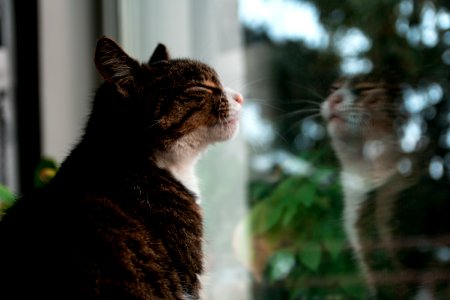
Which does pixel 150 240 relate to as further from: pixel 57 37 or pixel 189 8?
pixel 57 37

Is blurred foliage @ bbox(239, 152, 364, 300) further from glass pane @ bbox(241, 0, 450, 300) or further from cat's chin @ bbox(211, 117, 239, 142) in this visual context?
cat's chin @ bbox(211, 117, 239, 142)

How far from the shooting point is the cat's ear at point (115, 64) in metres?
0.87

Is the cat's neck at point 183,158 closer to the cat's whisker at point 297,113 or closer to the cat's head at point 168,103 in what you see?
the cat's head at point 168,103

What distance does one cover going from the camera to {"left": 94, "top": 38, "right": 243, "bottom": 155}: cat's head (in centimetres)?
91

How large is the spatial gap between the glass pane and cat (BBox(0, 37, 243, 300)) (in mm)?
203

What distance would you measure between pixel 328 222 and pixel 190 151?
1.10ft

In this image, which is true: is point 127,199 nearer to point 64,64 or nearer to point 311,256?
point 311,256

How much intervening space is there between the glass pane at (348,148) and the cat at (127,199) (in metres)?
0.20

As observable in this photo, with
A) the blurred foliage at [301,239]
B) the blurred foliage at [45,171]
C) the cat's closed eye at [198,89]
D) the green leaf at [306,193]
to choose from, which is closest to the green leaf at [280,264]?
the blurred foliage at [301,239]

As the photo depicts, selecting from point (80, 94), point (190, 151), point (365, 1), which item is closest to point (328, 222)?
point (190, 151)

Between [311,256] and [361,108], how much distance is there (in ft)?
1.18

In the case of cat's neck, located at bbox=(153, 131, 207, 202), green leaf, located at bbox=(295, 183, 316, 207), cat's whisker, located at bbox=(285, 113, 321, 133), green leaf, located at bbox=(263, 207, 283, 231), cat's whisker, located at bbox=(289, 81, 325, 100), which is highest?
cat's whisker, located at bbox=(289, 81, 325, 100)

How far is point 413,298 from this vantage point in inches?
34.9

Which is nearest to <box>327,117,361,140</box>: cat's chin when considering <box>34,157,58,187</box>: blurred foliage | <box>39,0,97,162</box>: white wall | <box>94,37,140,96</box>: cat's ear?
<box>94,37,140,96</box>: cat's ear
